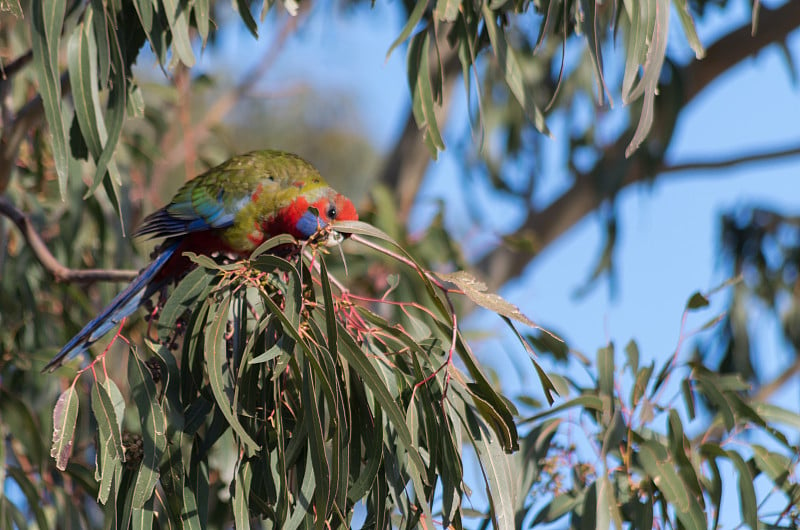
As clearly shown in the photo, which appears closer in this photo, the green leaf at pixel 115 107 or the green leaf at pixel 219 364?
the green leaf at pixel 219 364

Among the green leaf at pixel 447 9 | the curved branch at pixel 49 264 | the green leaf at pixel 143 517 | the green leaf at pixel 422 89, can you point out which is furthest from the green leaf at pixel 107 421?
the green leaf at pixel 447 9

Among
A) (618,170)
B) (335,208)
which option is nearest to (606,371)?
(335,208)

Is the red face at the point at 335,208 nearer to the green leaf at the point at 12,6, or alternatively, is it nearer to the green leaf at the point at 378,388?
the green leaf at the point at 378,388

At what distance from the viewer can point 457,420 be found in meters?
1.82

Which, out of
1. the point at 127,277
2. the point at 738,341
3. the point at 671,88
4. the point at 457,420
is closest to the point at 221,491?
the point at 127,277

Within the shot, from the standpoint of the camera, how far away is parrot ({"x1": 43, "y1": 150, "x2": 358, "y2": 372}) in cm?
224

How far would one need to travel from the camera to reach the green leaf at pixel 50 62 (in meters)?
1.91

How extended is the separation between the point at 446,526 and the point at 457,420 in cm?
21

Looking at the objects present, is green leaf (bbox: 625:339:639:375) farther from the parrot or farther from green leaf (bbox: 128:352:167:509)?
green leaf (bbox: 128:352:167:509)

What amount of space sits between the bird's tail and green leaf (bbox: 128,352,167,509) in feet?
1.01

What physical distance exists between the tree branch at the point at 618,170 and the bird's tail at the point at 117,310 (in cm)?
228

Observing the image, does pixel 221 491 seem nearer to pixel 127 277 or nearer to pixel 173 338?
pixel 127 277

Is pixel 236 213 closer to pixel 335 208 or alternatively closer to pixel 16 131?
pixel 335 208

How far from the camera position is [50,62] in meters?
1.91
